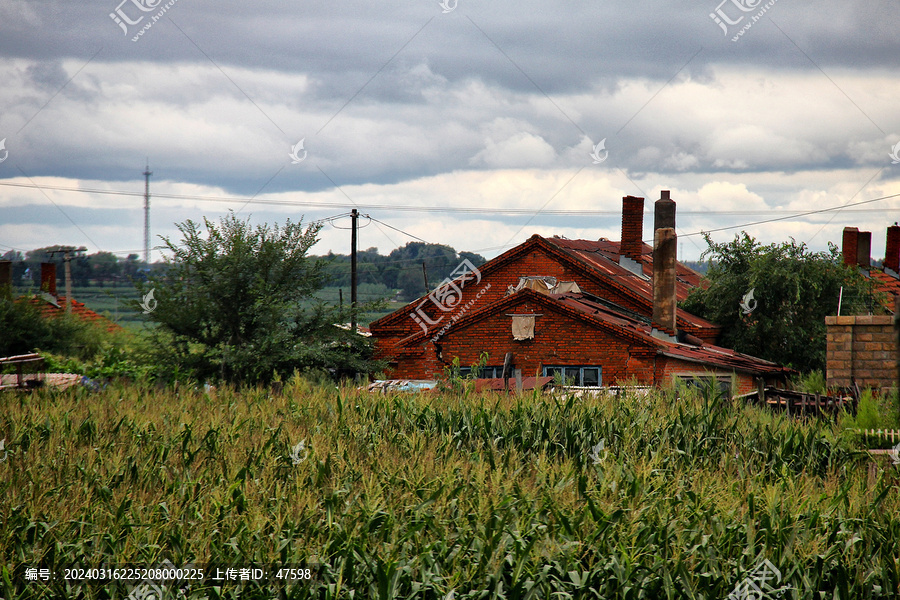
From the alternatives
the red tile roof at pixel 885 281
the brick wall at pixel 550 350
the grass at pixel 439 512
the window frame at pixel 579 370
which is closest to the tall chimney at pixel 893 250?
the red tile roof at pixel 885 281

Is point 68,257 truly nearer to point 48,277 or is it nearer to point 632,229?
point 48,277

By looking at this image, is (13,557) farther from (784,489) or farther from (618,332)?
(618,332)

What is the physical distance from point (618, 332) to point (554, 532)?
1722cm

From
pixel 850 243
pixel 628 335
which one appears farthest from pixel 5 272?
pixel 850 243

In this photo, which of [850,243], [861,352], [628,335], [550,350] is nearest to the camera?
[861,352]

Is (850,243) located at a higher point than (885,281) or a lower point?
Result: higher

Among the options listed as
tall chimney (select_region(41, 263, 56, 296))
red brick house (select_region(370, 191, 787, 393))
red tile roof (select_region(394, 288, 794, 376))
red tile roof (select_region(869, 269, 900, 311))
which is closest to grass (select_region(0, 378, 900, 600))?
red brick house (select_region(370, 191, 787, 393))

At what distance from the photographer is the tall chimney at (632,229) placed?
33.6 meters

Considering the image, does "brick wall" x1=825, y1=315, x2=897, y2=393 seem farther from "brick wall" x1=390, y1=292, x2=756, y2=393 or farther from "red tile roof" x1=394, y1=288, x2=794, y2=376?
"brick wall" x1=390, y1=292, x2=756, y2=393

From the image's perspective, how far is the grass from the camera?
5363mm

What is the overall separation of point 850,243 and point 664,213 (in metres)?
16.7

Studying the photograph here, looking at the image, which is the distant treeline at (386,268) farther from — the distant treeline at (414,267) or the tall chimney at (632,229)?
the tall chimney at (632,229)

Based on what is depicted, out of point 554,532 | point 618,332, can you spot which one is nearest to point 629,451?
point 554,532

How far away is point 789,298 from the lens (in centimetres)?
2570
